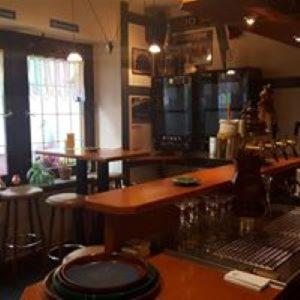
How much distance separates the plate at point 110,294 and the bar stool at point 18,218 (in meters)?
2.40

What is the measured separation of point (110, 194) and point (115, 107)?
3.38 m

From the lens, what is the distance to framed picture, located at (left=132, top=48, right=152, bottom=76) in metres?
5.12

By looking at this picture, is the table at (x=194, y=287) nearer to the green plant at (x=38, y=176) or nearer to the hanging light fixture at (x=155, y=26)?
the green plant at (x=38, y=176)

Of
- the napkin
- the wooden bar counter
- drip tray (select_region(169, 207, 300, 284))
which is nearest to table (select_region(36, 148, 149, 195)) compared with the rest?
the wooden bar counter

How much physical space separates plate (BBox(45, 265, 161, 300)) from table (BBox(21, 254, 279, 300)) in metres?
0.05

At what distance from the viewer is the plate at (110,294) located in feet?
3.86

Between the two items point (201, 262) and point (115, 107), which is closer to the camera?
point (201, 262)

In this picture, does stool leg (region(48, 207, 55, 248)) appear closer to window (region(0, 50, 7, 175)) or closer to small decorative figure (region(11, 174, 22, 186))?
small decorative figure (region(11, 174, 22, 186))

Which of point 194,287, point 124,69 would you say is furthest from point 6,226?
point 194,287

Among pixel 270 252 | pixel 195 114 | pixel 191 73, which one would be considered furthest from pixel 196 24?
pixel 270 252

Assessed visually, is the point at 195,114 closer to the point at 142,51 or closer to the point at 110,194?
the point at 142,51

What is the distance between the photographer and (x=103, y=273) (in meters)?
1.36

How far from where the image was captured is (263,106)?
3078 mm

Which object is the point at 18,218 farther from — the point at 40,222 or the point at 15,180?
the point at 15,180
